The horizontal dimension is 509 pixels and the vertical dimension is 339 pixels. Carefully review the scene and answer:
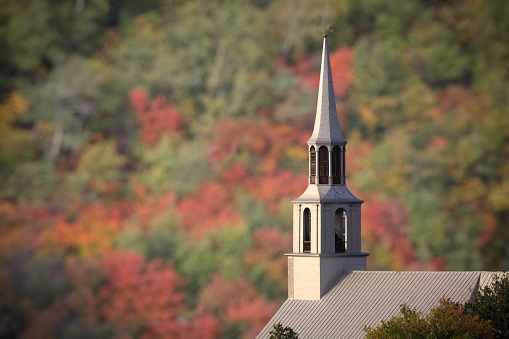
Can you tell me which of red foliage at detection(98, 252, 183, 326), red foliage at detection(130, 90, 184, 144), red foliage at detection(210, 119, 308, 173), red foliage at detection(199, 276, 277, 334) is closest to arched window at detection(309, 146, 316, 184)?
red foliage at detection(199, 276, 277, 334)

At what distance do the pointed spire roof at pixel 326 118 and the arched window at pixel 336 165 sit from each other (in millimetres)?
398

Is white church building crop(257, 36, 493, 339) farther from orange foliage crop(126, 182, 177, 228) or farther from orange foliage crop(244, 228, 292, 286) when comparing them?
orange foliage crop(126, 182, 177, 228)

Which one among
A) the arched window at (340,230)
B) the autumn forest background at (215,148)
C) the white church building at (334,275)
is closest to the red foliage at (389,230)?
the autumn forest background at (215,148)

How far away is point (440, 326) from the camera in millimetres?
42594

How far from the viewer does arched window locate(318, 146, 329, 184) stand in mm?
52781

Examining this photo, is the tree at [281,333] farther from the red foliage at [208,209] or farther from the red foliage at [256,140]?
the red foliage at [256,140]

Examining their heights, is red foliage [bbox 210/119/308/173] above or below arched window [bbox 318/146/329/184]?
above

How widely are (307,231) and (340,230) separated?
1.50 meters

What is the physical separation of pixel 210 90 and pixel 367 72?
1598 centimetres

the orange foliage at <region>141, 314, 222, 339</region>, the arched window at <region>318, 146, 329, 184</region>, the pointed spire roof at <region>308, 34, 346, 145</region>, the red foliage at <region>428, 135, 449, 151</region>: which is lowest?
the orange foliage at <region>141, 314, 222, 339</region>

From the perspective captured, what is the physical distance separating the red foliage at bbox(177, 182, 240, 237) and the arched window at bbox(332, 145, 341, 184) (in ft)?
143

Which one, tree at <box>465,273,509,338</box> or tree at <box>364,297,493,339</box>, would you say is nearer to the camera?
tree at <box>364,297,493,339</box>

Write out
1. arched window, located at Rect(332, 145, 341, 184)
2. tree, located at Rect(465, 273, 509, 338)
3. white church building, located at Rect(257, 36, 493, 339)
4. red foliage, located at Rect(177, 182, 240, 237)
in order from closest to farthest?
tree, located at Rect(465, 273, 509, 338), white church building, located at Rect(257, 36, 493, 339), arched window, located at Rect(332, 145, 341, 184), red foliage, located at Rect(177, 182, 240, 237)

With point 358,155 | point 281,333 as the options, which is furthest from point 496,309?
point 358,155
